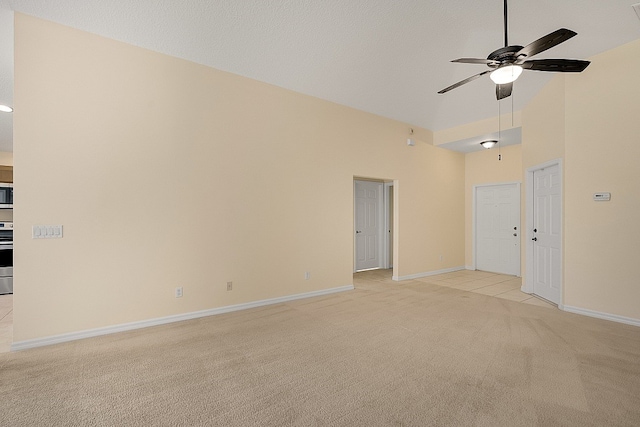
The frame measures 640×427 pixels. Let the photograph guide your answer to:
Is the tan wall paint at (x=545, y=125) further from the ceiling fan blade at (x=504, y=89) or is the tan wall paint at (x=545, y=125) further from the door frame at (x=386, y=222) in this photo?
the door frame at (x=386, y=222)

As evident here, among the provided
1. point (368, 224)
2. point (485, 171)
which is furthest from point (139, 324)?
point (485, 171)

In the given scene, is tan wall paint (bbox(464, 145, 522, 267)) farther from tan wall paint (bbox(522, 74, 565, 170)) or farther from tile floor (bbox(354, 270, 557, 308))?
tan wall paint (bbox(522, 74, 565, 170))

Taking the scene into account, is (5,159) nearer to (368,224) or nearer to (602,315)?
(368,224)

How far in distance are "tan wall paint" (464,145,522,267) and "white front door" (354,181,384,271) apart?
213 centimetres

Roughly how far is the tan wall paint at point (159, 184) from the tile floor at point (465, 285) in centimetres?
95

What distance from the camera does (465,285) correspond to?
5.61 m

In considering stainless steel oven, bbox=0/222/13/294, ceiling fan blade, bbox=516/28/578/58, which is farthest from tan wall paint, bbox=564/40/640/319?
stainless steel oven, bbox=0/222/13/294

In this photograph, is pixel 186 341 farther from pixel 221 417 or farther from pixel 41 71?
pixel 41 71

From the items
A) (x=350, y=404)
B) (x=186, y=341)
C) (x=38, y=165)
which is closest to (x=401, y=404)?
(x=350, y=404)

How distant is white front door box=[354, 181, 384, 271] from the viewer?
7004 mm

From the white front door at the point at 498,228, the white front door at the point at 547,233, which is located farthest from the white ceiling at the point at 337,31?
the white front door at the point at 498,228

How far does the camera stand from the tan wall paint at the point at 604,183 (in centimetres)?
351

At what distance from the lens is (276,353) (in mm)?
2785

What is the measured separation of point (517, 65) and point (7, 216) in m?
9.22
